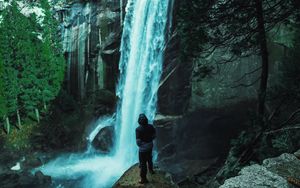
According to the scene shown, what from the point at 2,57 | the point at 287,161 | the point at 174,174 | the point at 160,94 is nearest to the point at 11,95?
the point at 2,57

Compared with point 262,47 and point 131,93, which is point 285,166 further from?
point 131,93

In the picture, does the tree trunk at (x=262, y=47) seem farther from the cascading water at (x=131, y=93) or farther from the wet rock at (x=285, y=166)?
the cascading water at (x=131, y=93)

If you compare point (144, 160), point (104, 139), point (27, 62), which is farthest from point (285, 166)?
point (27, 62)

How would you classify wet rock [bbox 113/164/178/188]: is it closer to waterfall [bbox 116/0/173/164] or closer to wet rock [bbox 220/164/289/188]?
wet rock [bbox 220/164/289/188]

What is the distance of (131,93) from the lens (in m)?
24.7

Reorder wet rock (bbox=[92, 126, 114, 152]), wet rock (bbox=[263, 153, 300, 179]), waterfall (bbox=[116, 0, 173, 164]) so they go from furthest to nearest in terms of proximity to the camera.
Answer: wet rock (bbox=[92, 126, 114, 152]), waterfall (bbox=[116, 0, 173, 164]), wet rock (bbox=[263, 153, 300, 179])

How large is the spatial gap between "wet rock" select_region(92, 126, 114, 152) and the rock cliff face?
3.88 meters

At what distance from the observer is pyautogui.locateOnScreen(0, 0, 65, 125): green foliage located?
27.3 metres

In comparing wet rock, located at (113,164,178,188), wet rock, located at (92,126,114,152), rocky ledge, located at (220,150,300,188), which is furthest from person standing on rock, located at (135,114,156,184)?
wet rock, located at (92,126,114,152)

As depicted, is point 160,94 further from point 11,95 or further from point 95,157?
point 11,95

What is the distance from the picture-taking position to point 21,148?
2598 centimetres

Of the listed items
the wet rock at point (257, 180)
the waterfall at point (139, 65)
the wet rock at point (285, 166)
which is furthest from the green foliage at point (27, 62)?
the wet rock at point (257, 180)

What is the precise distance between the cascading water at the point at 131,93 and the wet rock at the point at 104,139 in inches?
18.6

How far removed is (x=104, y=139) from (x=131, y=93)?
11.7ft
